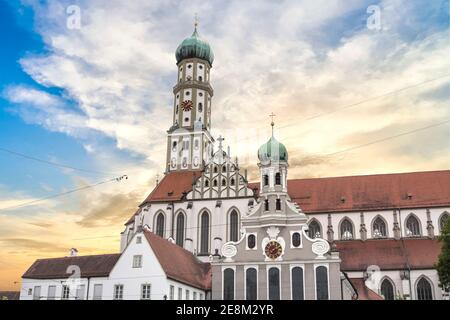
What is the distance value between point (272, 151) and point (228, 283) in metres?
16.1

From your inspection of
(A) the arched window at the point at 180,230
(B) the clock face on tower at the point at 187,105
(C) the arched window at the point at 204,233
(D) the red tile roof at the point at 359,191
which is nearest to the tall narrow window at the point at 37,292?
(A) the arched window at the point at 180,230

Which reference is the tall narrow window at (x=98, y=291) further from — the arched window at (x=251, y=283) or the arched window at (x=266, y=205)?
the arched window at (x=266, y=205)

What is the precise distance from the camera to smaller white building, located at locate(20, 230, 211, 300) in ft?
145

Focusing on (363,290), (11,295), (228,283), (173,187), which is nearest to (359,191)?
(363,290)

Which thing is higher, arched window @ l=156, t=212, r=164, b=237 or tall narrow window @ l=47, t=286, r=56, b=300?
arched window @ l=156, t=212, r=164, b=237

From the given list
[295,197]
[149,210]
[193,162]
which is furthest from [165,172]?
[295,197]

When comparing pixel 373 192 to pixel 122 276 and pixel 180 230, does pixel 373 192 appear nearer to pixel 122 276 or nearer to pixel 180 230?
pixel 180 230

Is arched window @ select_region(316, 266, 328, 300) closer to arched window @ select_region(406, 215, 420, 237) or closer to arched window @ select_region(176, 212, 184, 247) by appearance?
arched window @ select_region(406, 215, 420, 237)

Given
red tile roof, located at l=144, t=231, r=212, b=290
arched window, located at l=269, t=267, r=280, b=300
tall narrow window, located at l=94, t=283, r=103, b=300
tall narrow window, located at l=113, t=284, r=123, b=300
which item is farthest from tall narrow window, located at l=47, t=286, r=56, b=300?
arched window, located at l=269, t=267, r=280, b=300

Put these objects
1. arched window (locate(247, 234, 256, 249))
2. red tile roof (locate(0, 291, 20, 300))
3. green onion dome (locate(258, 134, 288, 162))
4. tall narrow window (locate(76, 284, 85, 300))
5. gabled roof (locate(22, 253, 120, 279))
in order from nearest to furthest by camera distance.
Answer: tall narrow window (locate(76, 284, 85, 300)) < gabled roof (locate(22, 253, 120, 279)) < arched window (locate(247, 234, 256, 249)) < red tile roof (locate(0, 291, 20, 300)) < green onion dome (locate(258, 134, 288, 162))

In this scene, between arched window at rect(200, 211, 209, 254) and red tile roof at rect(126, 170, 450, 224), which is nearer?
arched window at rect(200, 211, 209, 254)

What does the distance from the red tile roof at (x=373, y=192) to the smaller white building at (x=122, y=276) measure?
22.3 metres

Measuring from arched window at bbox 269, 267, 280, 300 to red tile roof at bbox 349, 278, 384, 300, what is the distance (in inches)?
298
